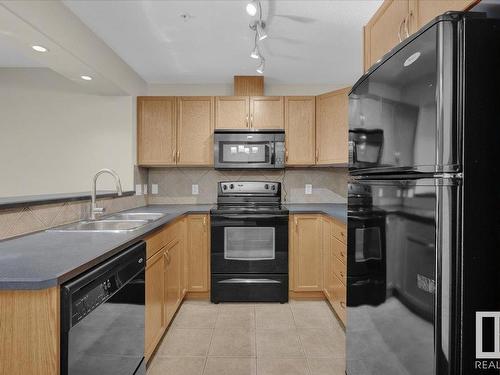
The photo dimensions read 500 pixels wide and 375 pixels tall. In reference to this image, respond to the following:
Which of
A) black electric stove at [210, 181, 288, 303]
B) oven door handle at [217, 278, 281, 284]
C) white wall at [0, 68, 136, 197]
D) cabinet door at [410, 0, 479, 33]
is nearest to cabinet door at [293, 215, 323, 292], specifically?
black electric stove at [210, 181, 288, 303]

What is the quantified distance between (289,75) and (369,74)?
2.20 m

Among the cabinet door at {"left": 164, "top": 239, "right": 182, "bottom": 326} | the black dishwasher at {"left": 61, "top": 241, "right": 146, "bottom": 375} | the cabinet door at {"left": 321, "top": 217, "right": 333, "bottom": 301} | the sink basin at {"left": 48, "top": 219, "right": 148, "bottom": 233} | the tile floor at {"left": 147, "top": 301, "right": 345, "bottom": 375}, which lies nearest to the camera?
the black dishwasher at {"left": 61, "top": 241, "right": 146, "bottom": 375}

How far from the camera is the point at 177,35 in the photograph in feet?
8.43

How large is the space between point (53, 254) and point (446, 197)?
1493 mm

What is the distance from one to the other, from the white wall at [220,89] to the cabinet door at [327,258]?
166cm

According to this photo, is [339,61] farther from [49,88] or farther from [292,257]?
[49,88]

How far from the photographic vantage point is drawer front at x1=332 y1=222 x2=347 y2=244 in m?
2.46

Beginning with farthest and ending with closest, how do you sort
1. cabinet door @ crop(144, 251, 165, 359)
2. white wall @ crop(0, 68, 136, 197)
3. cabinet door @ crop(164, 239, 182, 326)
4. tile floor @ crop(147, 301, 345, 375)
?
white wall @ crop(0, 68, 136, 197) → cabinet door @ crop(164, 239, 182, 326) → tile floor @ crop(147, 301, 345, 375) → cabinet door @ crop(144, 251, 165, 359)

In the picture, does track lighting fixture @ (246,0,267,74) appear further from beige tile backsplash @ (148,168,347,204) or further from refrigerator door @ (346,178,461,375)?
beige tile backsplash @ (148,168,347,204)

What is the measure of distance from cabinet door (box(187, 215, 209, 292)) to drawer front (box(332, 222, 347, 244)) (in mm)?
1248

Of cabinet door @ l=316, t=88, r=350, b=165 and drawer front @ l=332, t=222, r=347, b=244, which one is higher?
cabinet door @ l=316, t=88, r=350, b=165

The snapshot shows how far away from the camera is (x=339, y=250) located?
2.62 metres

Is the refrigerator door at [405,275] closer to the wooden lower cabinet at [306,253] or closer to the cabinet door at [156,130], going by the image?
the wooden lower cabinet at [306,253]

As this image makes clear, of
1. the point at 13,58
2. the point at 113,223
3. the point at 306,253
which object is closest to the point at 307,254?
the point at 306,253
